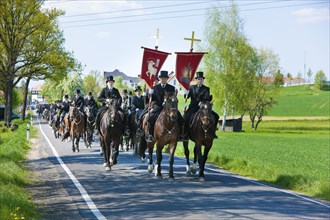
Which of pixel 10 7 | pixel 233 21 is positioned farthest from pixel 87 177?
pixel 233 21

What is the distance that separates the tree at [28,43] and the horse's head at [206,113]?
81.2ft

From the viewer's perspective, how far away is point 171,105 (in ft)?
42.5

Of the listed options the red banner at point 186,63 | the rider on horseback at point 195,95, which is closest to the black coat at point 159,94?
the rider on horseback at point 195,95

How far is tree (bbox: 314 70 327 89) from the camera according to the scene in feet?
561

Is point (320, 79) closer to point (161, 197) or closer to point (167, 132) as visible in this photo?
point (167, 132)

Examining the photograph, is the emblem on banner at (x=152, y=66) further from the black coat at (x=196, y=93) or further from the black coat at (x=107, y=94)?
the black coat at (x=196, y=93)

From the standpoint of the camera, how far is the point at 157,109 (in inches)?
562

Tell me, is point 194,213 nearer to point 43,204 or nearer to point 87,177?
point 43,204

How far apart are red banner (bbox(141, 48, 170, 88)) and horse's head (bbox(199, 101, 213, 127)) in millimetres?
4202

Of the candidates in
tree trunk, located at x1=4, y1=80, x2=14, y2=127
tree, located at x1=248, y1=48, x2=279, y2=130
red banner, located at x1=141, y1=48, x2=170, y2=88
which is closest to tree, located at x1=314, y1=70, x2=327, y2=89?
tree, located at x1=248, y1=48, x2=279, y2=130

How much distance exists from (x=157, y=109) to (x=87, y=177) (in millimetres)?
2782

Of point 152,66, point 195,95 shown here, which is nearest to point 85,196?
point 195,95

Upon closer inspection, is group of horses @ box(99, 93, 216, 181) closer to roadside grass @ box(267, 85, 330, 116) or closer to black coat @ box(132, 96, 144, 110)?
black coat @ box(132, 96, 144, 110)

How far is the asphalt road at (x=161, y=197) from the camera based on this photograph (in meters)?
8.83
